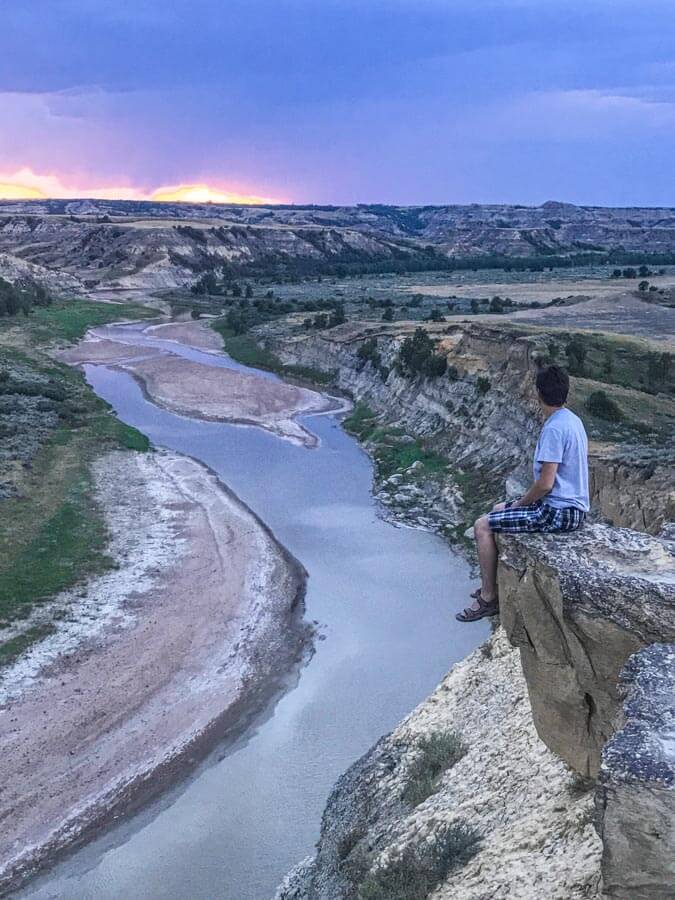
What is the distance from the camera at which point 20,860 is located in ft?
40.4

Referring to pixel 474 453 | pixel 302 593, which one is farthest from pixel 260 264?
pixel 302 593

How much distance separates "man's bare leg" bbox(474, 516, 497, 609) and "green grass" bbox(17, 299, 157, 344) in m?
57.6

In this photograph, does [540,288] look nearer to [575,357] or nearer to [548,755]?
[575,357]

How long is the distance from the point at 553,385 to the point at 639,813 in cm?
345

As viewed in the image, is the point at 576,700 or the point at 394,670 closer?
the point at 576,700

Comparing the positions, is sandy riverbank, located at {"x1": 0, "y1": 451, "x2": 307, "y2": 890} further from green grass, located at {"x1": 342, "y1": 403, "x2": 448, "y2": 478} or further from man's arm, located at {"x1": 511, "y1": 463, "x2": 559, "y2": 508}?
man's arm, located at {"x1": 511, "y1": 463, "x2": 559, "y2": 508}

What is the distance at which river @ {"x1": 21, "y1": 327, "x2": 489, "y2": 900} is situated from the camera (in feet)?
40.3

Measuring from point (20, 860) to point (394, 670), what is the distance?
799cm

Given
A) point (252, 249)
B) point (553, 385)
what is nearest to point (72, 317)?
point (252, 249)

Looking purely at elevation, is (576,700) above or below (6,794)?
above

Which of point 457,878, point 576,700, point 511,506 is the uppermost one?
point 511,506

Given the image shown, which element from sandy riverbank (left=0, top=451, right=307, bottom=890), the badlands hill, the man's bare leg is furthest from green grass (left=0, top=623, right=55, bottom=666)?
the badlands hill

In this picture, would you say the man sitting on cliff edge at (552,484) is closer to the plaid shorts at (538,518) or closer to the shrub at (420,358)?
the plaid shorts at (538,518)

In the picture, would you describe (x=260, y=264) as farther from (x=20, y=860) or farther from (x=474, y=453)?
(x=20, y=860)
